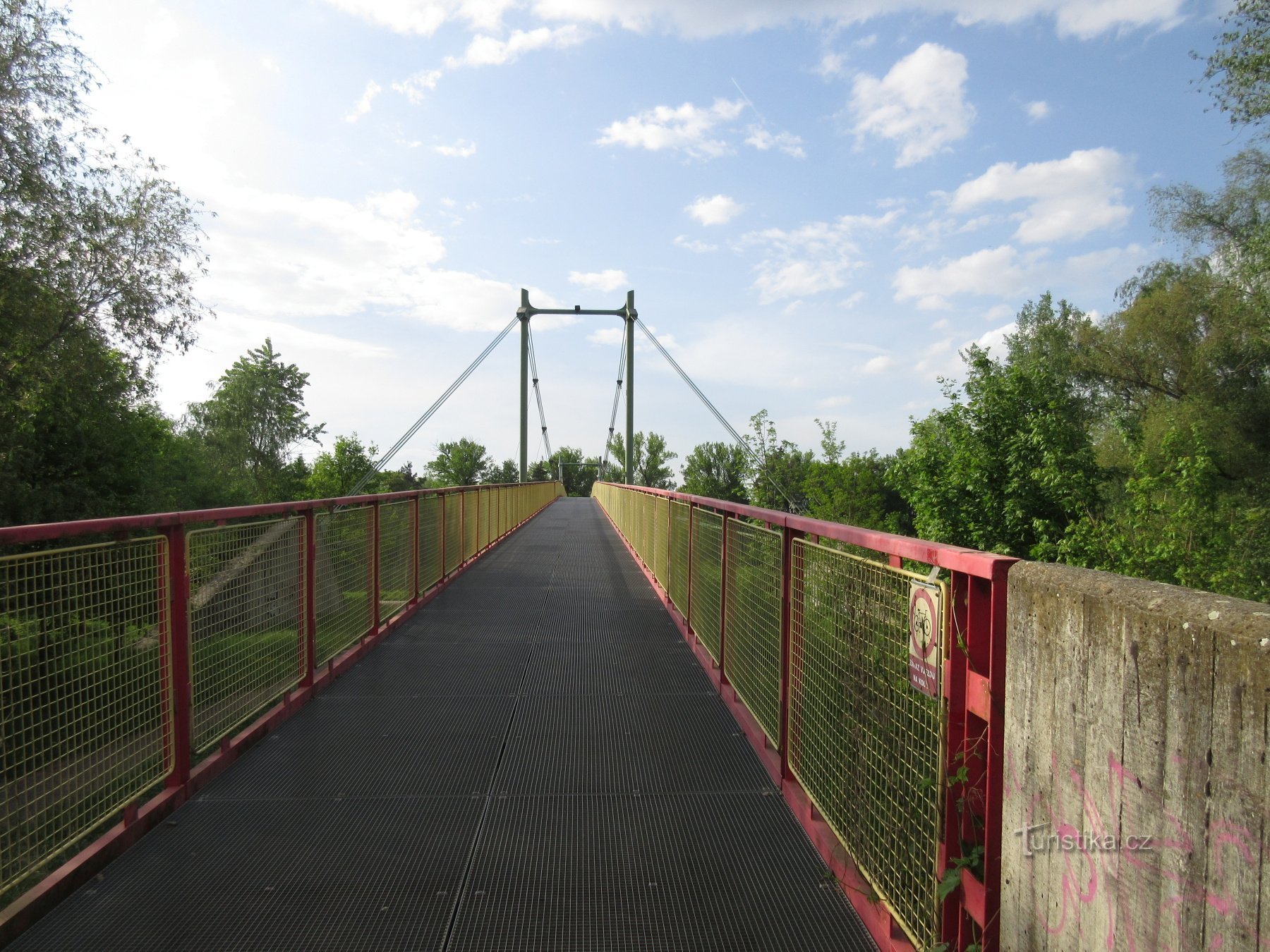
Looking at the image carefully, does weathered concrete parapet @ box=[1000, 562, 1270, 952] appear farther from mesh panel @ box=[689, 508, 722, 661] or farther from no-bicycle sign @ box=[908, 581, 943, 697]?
mesh panel @ box=[689, 508, 722, 661]

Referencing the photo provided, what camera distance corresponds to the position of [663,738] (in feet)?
13.4

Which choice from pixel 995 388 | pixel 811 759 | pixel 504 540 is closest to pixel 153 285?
pixel 504 540

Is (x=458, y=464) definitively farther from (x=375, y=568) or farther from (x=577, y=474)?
A: (x=375, y=568)

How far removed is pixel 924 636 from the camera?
81.5 inches

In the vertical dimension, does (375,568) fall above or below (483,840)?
above

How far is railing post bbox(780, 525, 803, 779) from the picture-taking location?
333 centimetres

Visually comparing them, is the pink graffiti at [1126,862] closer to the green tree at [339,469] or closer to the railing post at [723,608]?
the railing post at [723,608]

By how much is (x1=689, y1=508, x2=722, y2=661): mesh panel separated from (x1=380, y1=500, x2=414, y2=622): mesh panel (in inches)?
91.5

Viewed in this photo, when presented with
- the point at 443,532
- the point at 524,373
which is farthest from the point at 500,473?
the point at 443,532

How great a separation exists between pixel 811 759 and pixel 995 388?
29.8 metres

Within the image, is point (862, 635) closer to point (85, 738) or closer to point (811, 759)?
point (811, 759)

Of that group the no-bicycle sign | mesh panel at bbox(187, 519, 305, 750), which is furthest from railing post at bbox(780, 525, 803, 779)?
mesh panel at bbox(187, 519, 305, 750)

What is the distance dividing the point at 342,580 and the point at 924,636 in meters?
4.41

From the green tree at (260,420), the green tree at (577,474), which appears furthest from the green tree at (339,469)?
the green tree at (577,474)
